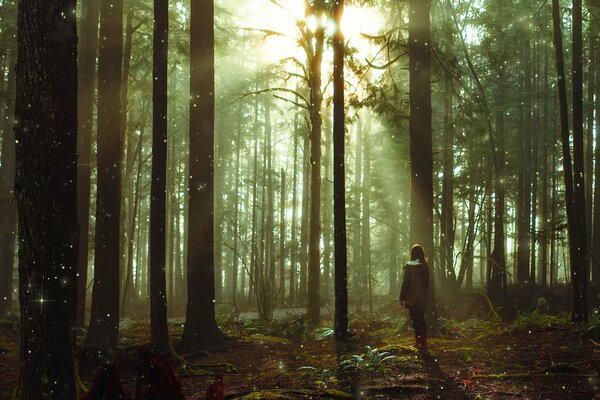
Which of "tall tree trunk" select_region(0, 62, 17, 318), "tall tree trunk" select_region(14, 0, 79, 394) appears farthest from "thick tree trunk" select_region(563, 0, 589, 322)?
"tall tree trunk" select_region(0, 62, 17, 318)

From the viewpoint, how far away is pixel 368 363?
874cm

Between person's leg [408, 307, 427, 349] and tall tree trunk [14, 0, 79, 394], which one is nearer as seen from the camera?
tall tree trunk [14, 0, 79, 394]

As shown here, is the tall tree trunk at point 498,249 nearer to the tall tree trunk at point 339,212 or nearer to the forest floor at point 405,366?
the forest floor at point 405,366

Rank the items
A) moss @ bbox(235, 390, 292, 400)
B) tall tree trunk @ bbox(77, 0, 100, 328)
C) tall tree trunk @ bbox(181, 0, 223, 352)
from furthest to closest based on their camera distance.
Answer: tall tree trunk @ bbox(77, 0, 100, 328), tall tree trunk @ bbox(181, 0, 223, 352), moss @ bbox(235, 390, 292, 400)

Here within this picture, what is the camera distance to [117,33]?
1220cm

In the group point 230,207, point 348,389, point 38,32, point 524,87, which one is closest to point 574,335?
point 348,389

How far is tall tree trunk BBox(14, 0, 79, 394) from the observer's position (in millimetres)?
5367

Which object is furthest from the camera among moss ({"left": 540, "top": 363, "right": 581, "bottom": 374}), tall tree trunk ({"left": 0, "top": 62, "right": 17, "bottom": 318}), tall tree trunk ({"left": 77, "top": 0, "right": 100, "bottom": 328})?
tall tree trunk ({"left": 0, "top": 62, "right": 17, "bottom": 318})

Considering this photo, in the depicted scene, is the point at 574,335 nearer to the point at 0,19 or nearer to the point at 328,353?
the point at 328,353

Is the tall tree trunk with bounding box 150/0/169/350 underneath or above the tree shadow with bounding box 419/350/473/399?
above

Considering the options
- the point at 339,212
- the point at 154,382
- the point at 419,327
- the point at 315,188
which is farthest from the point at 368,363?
the point at 315,188

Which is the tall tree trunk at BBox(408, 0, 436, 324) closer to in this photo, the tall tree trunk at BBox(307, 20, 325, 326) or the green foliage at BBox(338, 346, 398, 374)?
the green foliage at BBox(338, 346, 398, 374)

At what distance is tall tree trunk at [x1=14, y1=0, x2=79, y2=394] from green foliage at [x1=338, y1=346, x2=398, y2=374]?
455cm

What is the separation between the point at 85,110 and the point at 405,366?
972 cm
